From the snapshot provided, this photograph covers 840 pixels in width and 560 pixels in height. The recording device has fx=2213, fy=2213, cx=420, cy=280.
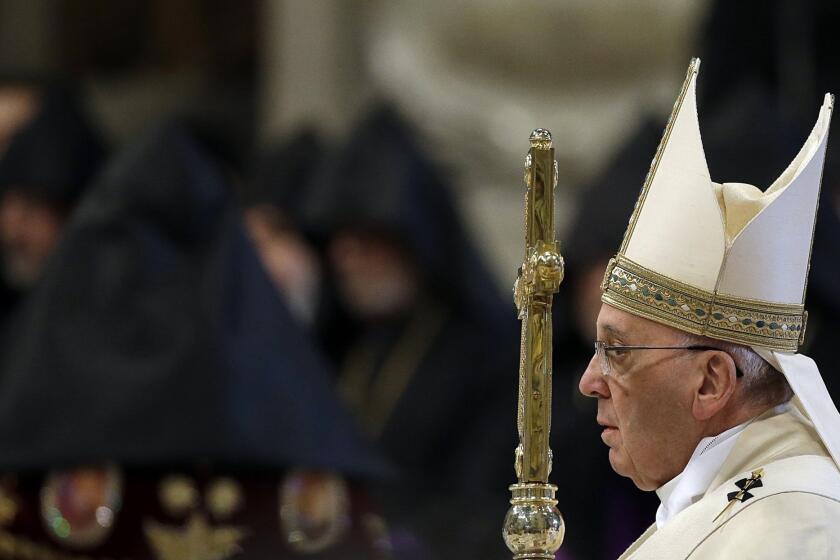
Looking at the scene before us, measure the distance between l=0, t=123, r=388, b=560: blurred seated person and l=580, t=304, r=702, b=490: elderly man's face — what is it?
90.8 inches

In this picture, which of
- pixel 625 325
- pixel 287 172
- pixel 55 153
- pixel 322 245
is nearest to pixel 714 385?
pixel 625 325

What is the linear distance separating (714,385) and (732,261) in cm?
21

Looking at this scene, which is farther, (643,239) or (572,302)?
(572,302)

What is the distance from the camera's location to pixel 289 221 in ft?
30.8

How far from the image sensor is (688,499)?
366cm

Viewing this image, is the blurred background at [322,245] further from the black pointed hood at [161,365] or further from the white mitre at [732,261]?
the white mitre at [732,261]

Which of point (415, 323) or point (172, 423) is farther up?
point (415, 323)

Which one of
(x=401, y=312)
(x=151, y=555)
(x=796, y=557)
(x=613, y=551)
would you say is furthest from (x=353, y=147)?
(x=796, y=557)

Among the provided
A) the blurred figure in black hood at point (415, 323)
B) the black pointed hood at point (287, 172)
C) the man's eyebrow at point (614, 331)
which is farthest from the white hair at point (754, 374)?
the black pointed hood at point (287, 172)

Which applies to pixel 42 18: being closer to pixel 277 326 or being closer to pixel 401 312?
pixel 401 312

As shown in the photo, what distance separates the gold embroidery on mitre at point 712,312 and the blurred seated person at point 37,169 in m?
4.98

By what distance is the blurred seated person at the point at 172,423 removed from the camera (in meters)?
5.87

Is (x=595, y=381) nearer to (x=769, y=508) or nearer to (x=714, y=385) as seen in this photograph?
(x=714, y=385)

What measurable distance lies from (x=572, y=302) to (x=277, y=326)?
1.83 metres
